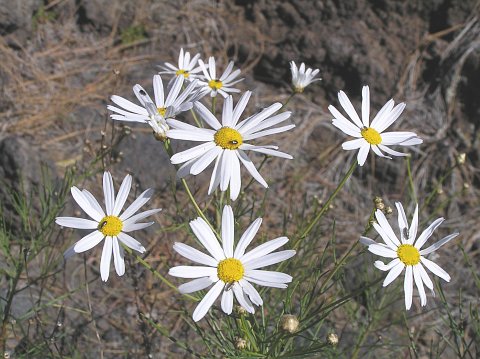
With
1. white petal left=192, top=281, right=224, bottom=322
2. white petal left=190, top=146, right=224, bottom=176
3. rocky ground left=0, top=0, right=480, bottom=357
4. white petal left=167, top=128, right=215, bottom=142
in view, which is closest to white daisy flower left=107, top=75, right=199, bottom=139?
white petal left=167, top=128, right=215, bottom=142

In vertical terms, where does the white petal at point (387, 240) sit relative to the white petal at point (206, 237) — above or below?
above

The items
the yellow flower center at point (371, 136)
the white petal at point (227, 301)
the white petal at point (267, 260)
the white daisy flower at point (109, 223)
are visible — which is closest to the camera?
the white petal at point (227, 301)

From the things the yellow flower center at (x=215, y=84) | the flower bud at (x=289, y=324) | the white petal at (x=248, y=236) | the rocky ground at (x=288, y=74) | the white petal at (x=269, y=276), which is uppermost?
the rocky ground at (x=288, y=74)

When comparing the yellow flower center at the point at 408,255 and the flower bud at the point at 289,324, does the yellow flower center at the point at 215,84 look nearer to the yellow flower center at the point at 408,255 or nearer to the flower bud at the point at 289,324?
the yellow flower center at the point at 408,255

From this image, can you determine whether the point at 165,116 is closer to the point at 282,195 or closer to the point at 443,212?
the point at 282,195

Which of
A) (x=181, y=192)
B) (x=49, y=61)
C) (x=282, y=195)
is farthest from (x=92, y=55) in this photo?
(x=282, y=195)

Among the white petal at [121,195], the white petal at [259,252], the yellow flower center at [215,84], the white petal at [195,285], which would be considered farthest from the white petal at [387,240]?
the yellow flower center at [215,84]

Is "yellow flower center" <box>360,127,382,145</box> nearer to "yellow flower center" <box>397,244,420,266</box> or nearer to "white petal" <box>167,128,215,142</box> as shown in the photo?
"yellow flower center" <box>397,244,420,266</box>
